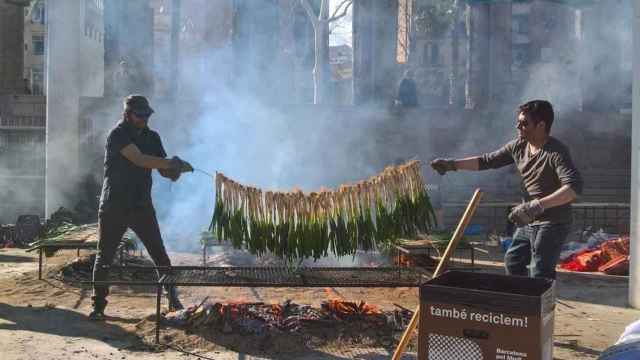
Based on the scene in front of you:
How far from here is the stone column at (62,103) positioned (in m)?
15.0

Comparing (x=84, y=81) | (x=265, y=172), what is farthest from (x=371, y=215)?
(x=84, y=81)

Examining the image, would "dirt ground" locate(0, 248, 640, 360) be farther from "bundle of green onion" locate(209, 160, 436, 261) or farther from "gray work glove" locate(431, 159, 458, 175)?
"gray work glove" locate(431, 159, 458, 175)

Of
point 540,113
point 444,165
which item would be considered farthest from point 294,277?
point 540,113

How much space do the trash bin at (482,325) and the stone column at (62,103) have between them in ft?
43.2

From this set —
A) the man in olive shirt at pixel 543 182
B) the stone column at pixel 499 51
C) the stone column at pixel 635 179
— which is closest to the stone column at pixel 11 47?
the stone column at pixel 499 51

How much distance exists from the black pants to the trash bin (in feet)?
12.5

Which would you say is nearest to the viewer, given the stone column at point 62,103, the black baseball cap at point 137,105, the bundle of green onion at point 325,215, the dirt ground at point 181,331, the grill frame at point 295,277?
the dirt ground at point 181,331

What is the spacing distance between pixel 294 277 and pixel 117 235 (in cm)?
181

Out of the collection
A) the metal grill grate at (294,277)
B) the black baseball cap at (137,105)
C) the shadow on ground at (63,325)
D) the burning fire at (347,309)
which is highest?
the black baseball cap at (137,105)

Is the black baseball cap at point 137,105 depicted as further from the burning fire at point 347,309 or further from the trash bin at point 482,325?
the trash bin at point 482,325

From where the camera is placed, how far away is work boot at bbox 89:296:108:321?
21.6 ft

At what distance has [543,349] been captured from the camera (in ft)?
10.7

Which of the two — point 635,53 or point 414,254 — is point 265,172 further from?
point 635,53

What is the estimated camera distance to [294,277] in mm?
6195
